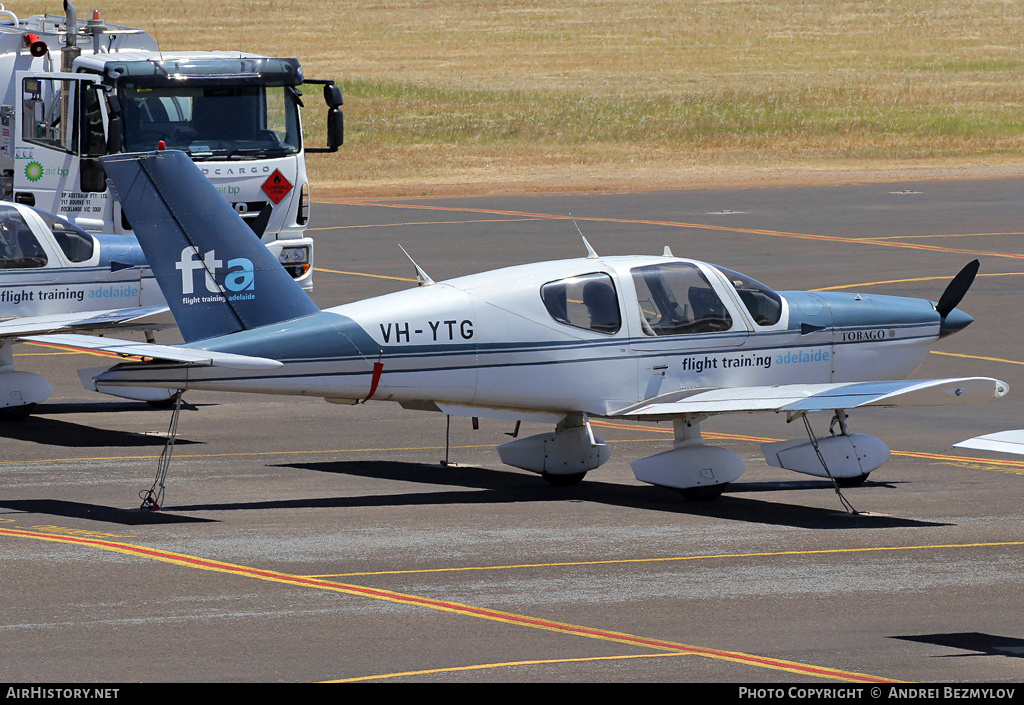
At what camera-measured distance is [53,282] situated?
66.4ft

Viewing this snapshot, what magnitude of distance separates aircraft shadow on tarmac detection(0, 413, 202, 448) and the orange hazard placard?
6.96 metres

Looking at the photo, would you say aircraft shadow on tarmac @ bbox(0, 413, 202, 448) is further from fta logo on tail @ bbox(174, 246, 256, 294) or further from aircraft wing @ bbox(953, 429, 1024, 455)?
aircraft wing @ bbox(953, 429, 1024, 455)

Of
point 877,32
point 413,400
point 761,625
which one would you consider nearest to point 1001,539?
point 761,625

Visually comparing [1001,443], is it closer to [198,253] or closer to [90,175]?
[198,253]

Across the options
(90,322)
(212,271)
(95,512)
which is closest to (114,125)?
(90,322)

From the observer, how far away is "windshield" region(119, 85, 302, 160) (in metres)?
25.4

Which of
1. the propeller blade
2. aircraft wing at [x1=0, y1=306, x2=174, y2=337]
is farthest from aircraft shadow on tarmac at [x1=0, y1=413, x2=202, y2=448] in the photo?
the propeller blade

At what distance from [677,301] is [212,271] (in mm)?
4283

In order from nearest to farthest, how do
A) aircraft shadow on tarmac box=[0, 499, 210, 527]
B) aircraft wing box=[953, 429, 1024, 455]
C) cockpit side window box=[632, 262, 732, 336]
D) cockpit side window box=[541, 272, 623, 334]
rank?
aircraft wing box=[953, 429, 1024, 455] → aircraft shadow on tarmac box=[0, 499, 210, 527] → cockpit side window box=[541, 272, 623, 334] → cockpit side window box=[632, 262, 732, 336]

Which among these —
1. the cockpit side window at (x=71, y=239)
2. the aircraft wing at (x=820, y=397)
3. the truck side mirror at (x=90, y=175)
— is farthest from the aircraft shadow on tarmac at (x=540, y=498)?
the truck side mirror at (x=90, y=175)

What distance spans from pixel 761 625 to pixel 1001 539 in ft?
11.7

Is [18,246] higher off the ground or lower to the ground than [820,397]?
higher

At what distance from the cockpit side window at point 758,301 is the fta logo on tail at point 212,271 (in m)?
4.43

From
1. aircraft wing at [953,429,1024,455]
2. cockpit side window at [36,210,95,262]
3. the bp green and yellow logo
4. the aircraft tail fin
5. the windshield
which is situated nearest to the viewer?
aircraft wing at [953,429,1024,455]
